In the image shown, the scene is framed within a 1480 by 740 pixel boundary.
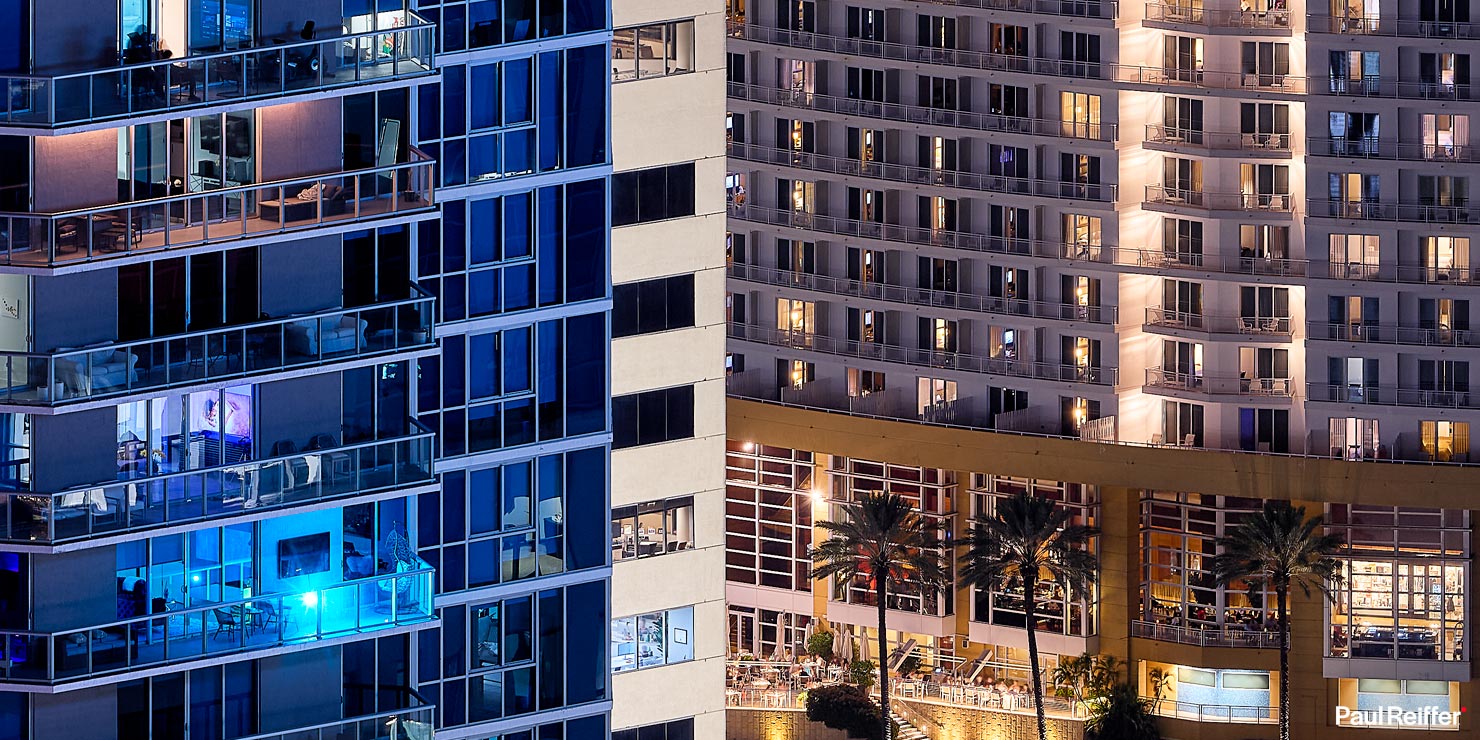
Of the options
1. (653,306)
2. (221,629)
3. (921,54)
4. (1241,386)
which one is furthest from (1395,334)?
(221,629)

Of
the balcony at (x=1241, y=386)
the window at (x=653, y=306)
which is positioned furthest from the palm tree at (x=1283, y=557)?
the window at (x=653, y=306)

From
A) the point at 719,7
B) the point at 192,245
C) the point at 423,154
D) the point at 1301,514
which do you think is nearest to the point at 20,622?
the point at 192,245

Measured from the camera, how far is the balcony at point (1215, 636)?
122 m

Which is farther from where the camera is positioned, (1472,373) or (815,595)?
(815,595)

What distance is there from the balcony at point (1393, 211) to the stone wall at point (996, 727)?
68.4ft

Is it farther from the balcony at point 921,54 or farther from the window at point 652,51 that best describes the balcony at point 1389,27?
the window at point 652,51

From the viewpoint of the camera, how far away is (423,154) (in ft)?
172

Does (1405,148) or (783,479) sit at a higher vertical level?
(1405,148)

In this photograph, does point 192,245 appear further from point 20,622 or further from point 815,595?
point 815,595

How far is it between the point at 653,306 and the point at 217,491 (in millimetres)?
9585

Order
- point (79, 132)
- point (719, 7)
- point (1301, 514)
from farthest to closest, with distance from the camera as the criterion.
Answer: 1. point (1301, 514)
2. point (719, 7)
3. point (79, 132)

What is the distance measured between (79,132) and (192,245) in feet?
7.74

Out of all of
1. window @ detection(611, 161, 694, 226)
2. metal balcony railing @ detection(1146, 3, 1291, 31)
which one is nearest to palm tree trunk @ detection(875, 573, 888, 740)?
metal balcony railing @ detection(1146, 3, 1291, 31)

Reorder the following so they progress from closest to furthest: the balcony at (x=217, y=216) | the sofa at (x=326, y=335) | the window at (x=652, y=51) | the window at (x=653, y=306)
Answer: the balcony at (x=217, y=216), the sofa at (x=326, y=335), the window at (x=652, y=51), the window at (x=653, y=306)
